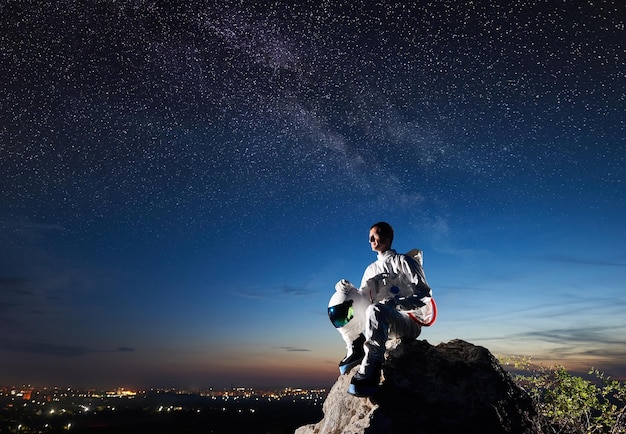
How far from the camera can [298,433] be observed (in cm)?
872

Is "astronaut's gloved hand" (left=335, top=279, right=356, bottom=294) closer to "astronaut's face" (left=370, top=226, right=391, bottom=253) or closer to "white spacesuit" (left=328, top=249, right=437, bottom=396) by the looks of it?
"white spacesuit" (left=328, top=249, right=437, bottom=396)

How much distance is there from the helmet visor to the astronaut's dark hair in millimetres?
1370

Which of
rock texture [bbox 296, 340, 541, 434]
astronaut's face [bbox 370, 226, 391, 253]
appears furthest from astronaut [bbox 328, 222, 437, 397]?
rock texture [bbox 296, 340, 541, 434]

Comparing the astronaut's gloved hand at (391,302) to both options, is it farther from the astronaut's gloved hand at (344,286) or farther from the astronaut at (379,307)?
the astronaut's gloved hand at (344,286)

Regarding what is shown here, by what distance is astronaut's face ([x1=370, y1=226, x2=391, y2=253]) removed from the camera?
24.5 ft

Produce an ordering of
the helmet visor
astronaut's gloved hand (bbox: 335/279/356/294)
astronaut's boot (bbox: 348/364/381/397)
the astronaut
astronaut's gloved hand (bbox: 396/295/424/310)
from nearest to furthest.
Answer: astronaut's boot (bbox: 348/364/381/397) < the astronaut < astronaut's gloved hand (bbox: 396/295/424/310) < the helmet visor < astronaut's gloved hand (bbox: 335/279/356/294)

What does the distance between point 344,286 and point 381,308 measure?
2.66ft

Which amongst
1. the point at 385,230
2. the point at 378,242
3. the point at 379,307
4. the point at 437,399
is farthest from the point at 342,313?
the point at 437,399

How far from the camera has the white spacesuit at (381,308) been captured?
639cm

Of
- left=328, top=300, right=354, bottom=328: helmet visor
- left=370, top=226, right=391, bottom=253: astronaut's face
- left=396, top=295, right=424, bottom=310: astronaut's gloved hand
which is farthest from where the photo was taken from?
left=370, top=226, right=391, bottom=253: astronaut's face

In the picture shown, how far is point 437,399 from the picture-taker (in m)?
6.66

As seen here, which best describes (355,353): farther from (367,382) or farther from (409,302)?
(409,302)

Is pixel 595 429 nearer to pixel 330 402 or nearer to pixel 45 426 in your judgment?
pixel 330 402

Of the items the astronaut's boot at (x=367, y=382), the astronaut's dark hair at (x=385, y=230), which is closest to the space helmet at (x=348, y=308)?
the astronaut's boot at (x=367, y=382)
